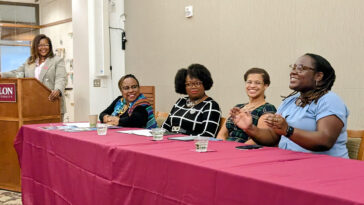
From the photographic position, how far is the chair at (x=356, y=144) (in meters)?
2.04

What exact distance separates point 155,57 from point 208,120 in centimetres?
254

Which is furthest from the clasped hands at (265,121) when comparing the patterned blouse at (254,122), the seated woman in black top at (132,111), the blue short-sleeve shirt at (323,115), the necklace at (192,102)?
the seated woman in black top at (132,111)

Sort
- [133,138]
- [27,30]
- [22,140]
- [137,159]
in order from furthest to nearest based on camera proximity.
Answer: [27,30]
[22,140]
[133,138]
[137,159]

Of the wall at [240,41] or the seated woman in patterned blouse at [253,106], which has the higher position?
the wall at [240,41]

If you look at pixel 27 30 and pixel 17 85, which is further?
pixel 27 30

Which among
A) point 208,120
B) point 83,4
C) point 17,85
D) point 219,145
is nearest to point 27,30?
point 83,4

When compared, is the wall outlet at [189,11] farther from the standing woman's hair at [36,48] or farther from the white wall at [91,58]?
the standing woman's hair at [36,48]

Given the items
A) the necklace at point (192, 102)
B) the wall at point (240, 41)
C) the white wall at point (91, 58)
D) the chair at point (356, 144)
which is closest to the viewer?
the chair at point (356, 144)

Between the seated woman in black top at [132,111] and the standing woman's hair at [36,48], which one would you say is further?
the standing woman's hair at [36,48]

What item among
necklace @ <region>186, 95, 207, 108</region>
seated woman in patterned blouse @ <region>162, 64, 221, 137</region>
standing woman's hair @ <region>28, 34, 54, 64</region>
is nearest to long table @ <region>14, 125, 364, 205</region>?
seated woman in patterned blouse @ <region>162, 64, 221, 137</region>

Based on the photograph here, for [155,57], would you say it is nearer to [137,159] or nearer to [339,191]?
[137,159]

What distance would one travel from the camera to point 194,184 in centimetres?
148

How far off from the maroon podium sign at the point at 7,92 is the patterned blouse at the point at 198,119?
1.65 m

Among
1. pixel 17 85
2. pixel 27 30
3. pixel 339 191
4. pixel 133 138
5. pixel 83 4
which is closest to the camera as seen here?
pixel 339 191
